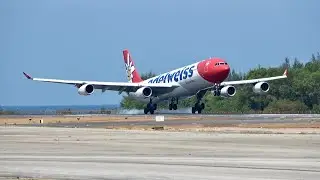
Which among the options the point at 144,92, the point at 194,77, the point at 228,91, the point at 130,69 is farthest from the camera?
the point at 130,69

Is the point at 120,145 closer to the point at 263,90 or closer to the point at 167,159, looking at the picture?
the point at 167,159

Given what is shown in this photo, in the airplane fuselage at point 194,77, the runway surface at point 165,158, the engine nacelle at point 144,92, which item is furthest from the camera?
the engine nacelle at point 144,92

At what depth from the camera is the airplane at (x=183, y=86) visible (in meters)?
89.2

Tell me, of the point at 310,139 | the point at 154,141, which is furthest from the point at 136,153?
the point at 310,139

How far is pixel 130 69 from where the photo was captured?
111 meters

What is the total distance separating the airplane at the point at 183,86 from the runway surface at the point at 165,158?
1950 inches

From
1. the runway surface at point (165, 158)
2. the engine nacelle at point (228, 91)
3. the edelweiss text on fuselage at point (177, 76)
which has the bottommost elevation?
the runway surface at point (165, 158)

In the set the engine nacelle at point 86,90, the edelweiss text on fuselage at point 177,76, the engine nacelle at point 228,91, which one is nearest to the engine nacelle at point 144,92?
the edelweiss text on fuselage at point 177,76

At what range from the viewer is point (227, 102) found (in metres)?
122

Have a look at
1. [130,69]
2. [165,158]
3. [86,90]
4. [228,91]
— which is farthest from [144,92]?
[165,158]

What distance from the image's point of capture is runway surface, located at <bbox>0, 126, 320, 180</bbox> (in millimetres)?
21673

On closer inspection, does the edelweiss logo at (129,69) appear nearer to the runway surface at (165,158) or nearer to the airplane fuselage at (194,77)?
the airplane fuselage at (194,77)

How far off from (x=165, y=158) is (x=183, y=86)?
65893 millimetres

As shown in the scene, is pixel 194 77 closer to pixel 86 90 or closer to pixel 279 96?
pixel 86 90
